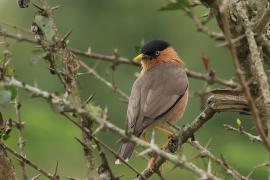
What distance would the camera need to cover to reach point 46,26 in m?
3.75

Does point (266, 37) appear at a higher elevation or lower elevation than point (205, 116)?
higher

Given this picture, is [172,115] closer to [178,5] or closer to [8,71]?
[8,71]

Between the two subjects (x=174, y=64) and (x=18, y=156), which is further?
(x=174, y=64)

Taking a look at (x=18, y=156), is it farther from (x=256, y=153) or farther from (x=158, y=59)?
(x=256, y=153)

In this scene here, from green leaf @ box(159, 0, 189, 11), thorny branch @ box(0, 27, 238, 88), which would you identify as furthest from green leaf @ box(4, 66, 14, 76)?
green leaf @ box(159, 0, 189, 11)

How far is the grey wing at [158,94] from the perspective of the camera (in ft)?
20.8

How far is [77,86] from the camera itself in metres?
3.86

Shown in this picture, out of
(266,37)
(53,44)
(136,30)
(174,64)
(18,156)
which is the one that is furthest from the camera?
(136,30)

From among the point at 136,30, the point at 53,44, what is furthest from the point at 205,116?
the point at 136,30

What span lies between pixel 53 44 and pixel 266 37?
1.14m

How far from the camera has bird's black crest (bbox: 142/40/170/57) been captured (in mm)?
7754

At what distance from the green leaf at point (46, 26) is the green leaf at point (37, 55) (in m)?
0.10

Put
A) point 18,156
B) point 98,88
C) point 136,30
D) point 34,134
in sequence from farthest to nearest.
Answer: point 136,30 < point 98,88 < point 34,134 < point 18,156

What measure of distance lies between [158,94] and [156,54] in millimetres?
1158
